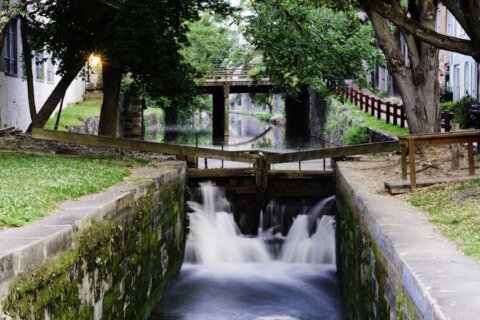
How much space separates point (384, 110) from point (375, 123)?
13.4 ft

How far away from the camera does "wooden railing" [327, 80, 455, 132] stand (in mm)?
21859

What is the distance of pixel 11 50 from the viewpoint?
2419cm

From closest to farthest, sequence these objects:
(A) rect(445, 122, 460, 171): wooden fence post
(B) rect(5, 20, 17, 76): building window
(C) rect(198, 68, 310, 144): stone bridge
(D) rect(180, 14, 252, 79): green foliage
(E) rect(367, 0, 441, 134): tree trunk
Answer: (A) rect(445, 122, 460, 171): wooden fence post
(E) rect(367, 0, 441, 134): tree trunk
(B) rect(5, 20, 17, 76): building window
(C) rect(198, 68, 310, 144): stone bridge
(D) rect(180, 14, 252, 79): green foliage

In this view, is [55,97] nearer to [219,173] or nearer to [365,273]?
[219,173]

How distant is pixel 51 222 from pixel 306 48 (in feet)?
45.5

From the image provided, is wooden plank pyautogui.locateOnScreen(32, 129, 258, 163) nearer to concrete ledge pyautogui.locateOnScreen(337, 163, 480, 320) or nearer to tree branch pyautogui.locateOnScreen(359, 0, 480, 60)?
tree branch pyautogui.locateOnScreen(359, 0, 480, 60)

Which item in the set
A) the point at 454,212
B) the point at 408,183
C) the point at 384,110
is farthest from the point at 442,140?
the point at 384,110

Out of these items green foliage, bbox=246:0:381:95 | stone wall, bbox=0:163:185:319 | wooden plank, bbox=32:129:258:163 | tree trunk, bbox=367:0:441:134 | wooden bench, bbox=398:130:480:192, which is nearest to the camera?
stone wall, bbox=0:163:185:319

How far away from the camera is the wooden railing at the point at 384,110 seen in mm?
21859

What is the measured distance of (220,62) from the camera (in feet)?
210

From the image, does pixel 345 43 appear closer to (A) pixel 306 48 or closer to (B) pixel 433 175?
(A) pixel 306 48

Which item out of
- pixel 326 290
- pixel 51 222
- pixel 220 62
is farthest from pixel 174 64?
pixel 220 62

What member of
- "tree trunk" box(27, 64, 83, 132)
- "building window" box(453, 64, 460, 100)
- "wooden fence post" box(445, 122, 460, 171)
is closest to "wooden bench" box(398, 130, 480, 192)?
"wooden fence post" box(445, 122, 460, 171)

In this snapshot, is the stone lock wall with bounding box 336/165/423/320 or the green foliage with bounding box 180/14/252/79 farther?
the green foliage with bounding box 180/14/252/79
